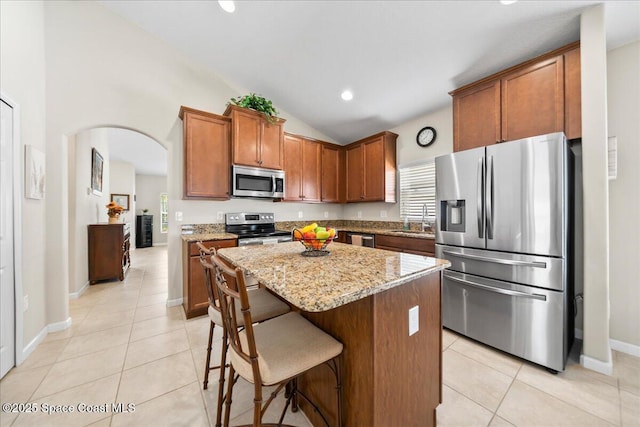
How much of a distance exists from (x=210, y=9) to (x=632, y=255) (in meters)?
4.73

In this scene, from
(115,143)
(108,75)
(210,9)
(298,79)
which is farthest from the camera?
(115,143)

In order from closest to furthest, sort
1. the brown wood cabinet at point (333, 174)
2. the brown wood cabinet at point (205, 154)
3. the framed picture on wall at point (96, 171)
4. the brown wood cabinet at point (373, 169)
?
the brown wood cabinet at point (205, 154)
the brown wood cabinet at point (373, 169)
the framed picture on wall at point (96, 171)
the brown wood cabinet at point (333, 174)

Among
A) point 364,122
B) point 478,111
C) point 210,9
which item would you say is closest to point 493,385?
point 478,111

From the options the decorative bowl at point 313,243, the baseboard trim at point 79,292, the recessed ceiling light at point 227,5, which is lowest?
the baseboard trim at point 79,292

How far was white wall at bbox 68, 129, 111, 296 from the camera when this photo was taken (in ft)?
11.4

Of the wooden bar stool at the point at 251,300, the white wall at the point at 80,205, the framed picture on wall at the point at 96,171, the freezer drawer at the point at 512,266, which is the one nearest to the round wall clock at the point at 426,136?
the freezer drawer at the point at 512,266

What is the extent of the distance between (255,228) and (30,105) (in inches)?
105

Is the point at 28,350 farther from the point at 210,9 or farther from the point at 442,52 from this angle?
the point at 442,52

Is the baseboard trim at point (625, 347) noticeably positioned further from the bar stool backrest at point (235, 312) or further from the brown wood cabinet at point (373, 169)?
the bar stool backrest at point (235, 312)

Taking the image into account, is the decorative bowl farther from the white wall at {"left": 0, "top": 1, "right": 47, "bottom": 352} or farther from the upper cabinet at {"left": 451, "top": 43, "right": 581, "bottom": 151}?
the white wall at {"left": 0, "top": 1, "right": 47, "bottom": 352}

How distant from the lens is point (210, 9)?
268cm

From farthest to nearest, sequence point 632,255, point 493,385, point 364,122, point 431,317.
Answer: point 364,122 → point 632,255 → point 493,385 → point 431,317

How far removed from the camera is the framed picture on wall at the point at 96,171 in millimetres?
4270

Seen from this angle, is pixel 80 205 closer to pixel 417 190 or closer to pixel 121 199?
pixel 121 199
